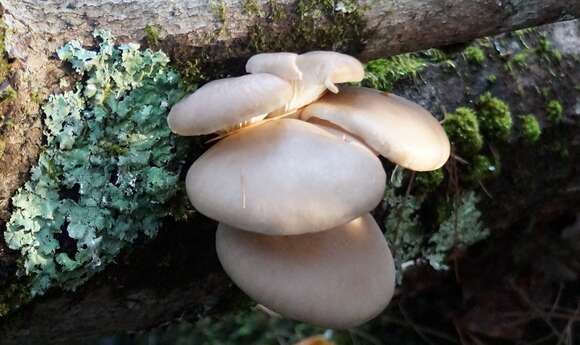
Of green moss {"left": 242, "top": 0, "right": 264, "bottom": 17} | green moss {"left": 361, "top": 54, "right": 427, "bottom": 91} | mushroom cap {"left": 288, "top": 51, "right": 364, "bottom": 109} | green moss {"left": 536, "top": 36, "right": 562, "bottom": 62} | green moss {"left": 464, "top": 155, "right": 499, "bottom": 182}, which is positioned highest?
green moss {"left": 242, "top": 0, "right": 264, "bottom": 17}

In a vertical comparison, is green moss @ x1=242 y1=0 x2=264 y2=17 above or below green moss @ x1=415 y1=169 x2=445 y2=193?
above

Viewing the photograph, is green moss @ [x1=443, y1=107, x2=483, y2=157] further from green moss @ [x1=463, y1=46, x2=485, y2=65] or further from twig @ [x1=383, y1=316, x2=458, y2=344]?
twig @ [x1=383, y1=316, x2=458, y2=344]

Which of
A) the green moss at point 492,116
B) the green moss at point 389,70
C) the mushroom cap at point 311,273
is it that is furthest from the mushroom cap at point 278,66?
the green moss at point 492,116

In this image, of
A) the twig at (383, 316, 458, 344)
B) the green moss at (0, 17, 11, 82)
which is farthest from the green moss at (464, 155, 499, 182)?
the twig at (383, 316, 458, 344)

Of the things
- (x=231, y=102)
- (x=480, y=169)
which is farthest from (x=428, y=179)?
(x=231, y=102)

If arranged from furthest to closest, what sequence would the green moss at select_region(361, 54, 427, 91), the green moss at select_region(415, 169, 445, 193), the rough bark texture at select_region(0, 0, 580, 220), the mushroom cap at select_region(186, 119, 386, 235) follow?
the green moss at select_region(415, 169, 445, 193) → the green moss at select_region(361, 54, 427, 91) → the rough bark texture at select_region(0, 0, 580, 220) → the mushroom cap at select_region(186, 119, 386, 235)

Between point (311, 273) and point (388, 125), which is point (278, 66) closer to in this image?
point (388, 125)

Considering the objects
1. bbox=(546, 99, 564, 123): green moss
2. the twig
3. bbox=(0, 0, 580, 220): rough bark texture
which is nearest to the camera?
bbox=(0, 0, 580, 220): rough bark texture

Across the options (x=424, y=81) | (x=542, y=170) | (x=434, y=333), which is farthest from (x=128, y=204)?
(x=434, y=333)
